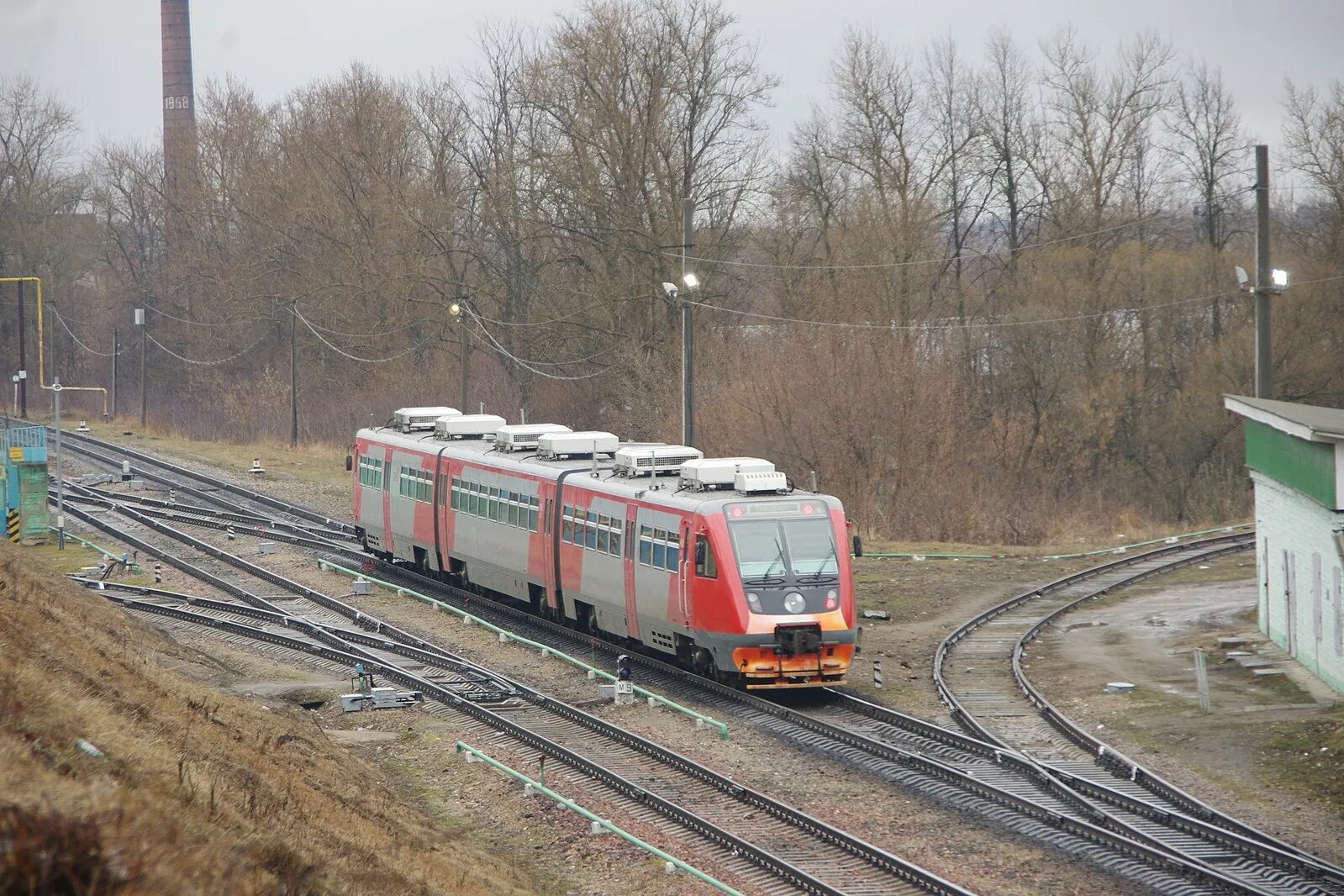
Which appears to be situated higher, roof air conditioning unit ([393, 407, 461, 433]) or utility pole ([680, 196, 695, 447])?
utility pole ([680, 196, 695, 447])

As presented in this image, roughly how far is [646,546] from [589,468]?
364 centimetres

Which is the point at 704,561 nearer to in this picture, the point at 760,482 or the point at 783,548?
the point at 783,548

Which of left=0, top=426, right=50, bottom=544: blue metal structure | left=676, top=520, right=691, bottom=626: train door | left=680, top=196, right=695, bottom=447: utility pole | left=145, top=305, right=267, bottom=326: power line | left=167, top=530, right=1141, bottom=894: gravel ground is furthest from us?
left=145, top=305, right=267, bottom=326: power line

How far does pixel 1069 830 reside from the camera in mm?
13984

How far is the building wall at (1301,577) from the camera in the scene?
19.9 m

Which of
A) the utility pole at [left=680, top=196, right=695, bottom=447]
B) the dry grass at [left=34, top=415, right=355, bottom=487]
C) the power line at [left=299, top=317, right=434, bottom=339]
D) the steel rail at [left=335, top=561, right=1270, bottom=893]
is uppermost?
the power line at [left=299, top=317, right=434, bottom=339]

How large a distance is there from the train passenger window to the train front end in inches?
61.7

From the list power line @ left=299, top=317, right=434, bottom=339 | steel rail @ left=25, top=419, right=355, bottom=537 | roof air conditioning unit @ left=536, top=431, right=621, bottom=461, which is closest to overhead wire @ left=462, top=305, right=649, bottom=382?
power line @ left=299, top=317, right=434, bottom=339

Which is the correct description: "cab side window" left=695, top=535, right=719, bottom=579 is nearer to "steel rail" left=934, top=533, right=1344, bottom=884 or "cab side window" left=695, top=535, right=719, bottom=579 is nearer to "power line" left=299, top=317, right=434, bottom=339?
"steel rail" left=934, top=533, right=1344, bottom=884

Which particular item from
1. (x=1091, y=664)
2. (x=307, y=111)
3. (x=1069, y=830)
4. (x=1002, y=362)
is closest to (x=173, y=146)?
(x=307, y=111)

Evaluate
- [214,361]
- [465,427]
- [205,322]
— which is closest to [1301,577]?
[465,427]

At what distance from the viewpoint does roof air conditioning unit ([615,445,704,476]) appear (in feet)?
75.9

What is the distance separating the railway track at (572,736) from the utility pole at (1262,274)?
47.8 feet

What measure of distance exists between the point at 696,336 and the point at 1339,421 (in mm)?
29783
